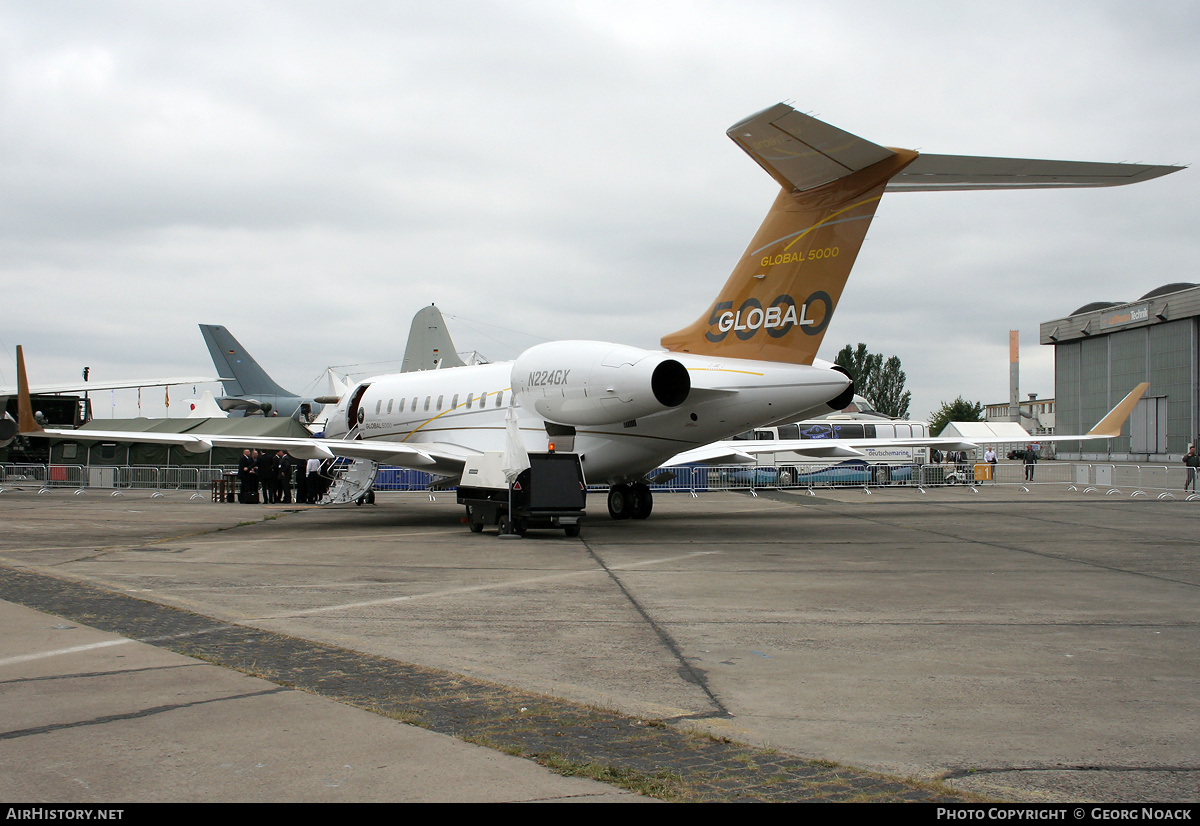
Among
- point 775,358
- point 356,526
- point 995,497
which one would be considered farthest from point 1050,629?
point 995,497

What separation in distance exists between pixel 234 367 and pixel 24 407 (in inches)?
1305

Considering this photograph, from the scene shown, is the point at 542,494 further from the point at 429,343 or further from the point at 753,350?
the point at 429,343

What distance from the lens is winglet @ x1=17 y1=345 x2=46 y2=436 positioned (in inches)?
677

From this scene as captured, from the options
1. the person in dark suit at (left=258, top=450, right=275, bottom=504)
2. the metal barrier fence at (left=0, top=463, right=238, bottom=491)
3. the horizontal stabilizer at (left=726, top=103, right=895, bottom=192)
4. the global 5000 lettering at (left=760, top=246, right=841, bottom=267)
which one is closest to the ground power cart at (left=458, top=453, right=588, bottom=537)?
the global 5000 lettering at (left=760, top=246, right=841, bottom=267)

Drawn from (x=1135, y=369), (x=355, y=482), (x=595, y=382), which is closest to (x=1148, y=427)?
(x=1135, y=369)

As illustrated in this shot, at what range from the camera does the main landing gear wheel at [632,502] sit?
19.6 meters

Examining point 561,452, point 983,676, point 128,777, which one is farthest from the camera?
point 561,452

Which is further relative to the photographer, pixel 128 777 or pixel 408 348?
pixel 408 348

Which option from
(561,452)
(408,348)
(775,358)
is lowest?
(561,452)

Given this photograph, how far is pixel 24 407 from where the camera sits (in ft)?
58.0

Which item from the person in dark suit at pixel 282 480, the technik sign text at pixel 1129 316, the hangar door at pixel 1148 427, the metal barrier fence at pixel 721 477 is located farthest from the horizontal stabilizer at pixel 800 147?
the technik sign text at pixel 1129 316

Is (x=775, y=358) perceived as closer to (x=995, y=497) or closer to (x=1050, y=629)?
(x=1050, y=629)

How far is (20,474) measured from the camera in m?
36.9

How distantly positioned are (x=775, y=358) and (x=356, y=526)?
9.27 m
